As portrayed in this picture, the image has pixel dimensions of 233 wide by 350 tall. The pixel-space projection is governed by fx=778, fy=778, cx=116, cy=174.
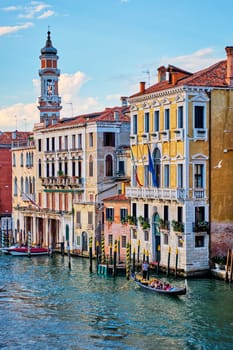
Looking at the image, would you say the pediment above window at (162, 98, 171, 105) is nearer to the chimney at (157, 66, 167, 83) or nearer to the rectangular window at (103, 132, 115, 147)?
the chimney at (157, 66, 167, 83)

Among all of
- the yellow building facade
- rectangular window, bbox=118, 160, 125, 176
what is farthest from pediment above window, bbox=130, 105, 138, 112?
rectangular window, bbox=118, 160, 125, 176

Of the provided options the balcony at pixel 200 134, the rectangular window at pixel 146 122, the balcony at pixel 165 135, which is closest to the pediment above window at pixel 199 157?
the balcony at pixel 200 134

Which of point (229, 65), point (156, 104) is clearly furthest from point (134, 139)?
point (229, 65)

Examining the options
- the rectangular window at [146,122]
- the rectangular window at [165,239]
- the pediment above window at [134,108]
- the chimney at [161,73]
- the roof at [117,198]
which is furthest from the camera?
the chimney at [161,73]

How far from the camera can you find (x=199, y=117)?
30578mm

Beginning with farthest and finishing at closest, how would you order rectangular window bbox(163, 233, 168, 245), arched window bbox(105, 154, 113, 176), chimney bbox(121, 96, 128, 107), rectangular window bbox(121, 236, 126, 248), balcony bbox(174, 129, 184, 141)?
chimney bbox(121, 96, 128, 107), arched window bbox(105, 154, 113, 176), rectangular window bbox(121, 236, 126, 248), rectangular window bbox(163, 233, 168, 245), balcony bbox(174, 129, 184, 141)

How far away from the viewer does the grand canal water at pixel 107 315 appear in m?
20.8

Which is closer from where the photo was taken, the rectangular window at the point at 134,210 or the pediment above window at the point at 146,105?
the pediment above window at the point at 146,105

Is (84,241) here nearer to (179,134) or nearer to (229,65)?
(179,134)

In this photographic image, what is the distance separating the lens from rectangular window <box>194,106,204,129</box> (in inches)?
1200

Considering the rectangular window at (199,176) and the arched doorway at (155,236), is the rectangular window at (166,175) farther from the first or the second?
the rectangular window at (199,176)

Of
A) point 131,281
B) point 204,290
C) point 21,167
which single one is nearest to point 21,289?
point 131,281

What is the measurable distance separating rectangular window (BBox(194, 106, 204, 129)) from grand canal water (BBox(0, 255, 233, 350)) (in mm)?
6043

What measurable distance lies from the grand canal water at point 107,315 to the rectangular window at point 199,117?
19.8 ft
